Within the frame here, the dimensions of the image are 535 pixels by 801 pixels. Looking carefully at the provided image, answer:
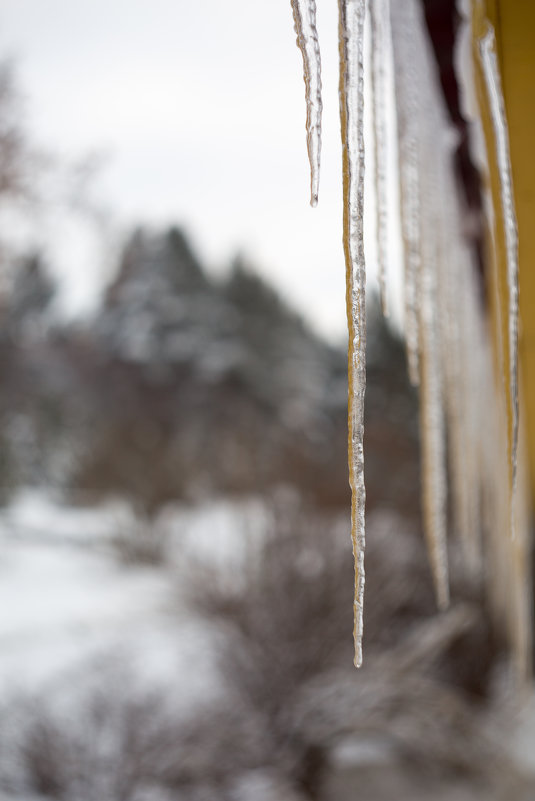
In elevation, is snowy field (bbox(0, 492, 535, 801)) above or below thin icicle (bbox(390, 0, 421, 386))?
below

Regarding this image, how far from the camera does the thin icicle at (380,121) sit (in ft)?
1.82

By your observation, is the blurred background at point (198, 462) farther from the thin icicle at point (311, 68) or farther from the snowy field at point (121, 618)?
the thin icicle at point (311, 68)

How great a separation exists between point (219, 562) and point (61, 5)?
722 cm

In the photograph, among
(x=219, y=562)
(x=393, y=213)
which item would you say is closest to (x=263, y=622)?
(x=219, y=562)

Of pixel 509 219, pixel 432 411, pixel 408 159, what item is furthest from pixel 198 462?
pixel 509 219

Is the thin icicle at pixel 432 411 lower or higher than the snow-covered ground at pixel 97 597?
higher

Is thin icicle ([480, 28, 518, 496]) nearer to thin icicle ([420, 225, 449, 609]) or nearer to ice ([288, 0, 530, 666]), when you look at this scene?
ice ([288, 0, 530, 666])

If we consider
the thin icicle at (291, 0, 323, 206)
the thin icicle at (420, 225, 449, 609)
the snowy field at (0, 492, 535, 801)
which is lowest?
the snowy field at (0, 492, 535, 801)

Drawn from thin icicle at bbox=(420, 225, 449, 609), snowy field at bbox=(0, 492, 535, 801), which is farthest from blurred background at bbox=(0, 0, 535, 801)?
thin icicle at bbox=(420, 225, 449, 609)

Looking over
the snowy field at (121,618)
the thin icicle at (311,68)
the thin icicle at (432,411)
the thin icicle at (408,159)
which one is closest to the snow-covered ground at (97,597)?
the snowy field at (121,618)

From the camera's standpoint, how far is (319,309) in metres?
11.7

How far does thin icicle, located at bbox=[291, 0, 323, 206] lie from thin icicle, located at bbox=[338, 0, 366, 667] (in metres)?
0.02

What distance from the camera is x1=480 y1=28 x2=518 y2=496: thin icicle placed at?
552 mm

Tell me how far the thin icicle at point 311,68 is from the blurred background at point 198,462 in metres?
0.19
